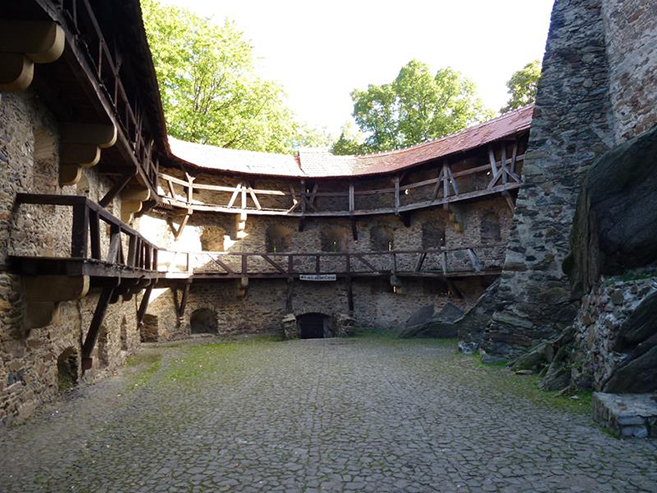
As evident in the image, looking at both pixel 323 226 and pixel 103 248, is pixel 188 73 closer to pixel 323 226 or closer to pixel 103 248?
pixel 323 226

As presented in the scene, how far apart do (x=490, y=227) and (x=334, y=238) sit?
645 cm

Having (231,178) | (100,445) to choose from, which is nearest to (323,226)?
(231,178)

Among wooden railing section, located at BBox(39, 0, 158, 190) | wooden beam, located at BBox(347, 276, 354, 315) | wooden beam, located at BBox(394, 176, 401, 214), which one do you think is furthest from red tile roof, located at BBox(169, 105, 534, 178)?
wooden railing section, located at BBox(39, 0, 158, 190)

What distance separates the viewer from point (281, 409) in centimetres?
609

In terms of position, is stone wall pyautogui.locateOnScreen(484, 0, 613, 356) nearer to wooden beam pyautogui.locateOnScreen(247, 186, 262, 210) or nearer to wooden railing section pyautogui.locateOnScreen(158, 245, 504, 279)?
wooden railing section pyautogui.locateOnScreen(158, 245, 504, 279)

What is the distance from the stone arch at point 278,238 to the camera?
57.6ft

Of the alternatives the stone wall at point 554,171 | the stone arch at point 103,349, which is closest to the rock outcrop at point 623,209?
the stone wall at point 554,171

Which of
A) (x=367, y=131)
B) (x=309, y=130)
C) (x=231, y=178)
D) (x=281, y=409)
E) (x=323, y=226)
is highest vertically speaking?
(x=309, y=130)

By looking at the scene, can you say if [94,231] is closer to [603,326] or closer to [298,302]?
[603,326]

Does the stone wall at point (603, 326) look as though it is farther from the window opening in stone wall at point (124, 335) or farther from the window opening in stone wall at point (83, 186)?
the window opening in stone wall at point (124, 335)

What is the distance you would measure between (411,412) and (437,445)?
1185 mm

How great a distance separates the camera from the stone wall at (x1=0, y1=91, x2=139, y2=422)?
17.1 feet

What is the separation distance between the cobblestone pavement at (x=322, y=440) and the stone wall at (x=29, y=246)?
482mm

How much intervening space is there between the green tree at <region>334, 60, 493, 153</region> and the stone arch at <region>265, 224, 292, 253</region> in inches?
373
